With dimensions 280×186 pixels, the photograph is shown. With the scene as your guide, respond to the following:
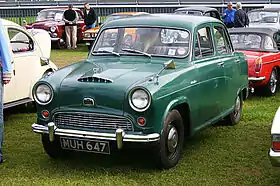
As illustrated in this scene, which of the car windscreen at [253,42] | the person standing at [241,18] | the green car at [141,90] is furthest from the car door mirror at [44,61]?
the person standing at [241,18]

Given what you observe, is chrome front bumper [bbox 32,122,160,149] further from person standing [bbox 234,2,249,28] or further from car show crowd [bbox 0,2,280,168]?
person standing [bbox 234,2,249,28]

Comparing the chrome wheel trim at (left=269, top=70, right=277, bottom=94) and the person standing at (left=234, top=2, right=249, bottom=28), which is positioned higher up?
the person standing at (left=234, top=2, right=249, bottom=28)

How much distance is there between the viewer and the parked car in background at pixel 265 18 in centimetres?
1597

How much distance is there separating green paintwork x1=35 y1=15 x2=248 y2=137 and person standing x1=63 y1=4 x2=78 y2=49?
42.5ft

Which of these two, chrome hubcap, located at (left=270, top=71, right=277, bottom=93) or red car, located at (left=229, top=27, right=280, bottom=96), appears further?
→ chrome hubcap, located at (left=270, top=71, right=277, bottom=93)

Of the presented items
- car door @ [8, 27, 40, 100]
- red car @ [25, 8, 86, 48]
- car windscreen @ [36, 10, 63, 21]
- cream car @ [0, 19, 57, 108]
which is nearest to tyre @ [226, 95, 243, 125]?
cream car @ [0, 19, 57, 108]

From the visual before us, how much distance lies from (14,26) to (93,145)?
3805 millimetres

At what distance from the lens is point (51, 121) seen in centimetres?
558

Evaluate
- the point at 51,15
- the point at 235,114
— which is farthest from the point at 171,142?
the point at 51,15

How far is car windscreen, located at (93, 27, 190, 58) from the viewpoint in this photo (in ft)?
20.6

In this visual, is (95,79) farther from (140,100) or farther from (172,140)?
(172,140)

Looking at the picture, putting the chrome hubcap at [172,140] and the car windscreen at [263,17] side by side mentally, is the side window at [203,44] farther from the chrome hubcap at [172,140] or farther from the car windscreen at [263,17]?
the car windscreen at [263,17]

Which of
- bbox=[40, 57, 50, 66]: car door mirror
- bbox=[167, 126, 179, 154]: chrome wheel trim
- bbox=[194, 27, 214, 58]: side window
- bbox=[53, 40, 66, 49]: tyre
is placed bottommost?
bbox=[53, 40, 66, 49]: tyre

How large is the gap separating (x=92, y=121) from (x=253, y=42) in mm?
5998
